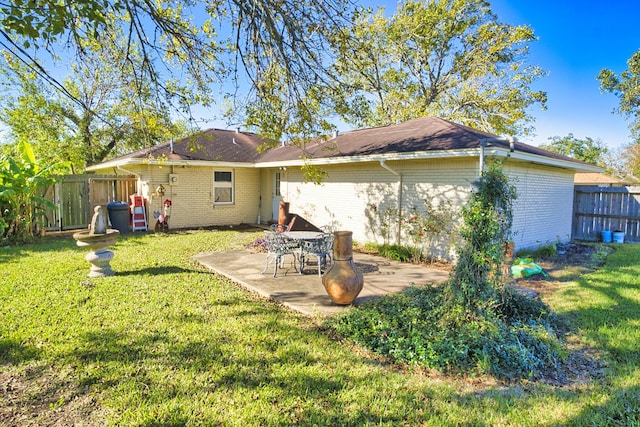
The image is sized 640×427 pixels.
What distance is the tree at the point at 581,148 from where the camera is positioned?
4603 cm

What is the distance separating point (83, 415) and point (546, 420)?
3662 mm

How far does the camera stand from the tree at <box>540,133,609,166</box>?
46031 mm

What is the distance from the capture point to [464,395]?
3.10 metres

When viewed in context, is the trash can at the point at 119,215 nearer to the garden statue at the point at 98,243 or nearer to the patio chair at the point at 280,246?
the garden statue at the point at 98,243

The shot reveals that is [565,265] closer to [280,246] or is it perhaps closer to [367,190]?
[367,190]

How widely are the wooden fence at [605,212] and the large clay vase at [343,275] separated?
12157 mm

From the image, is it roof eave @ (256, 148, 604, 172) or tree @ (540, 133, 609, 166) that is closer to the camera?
roof eave @ (256, 148, 604, 172)

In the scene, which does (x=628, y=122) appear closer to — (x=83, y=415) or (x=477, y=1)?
(x=477, y=1)

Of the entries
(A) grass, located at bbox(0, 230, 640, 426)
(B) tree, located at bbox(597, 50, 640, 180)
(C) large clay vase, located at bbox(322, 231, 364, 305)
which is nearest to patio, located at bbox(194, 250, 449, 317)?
(C) large clay vase, located at bbox(322, 231, 364, 305)

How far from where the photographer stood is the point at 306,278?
6855 millimetres

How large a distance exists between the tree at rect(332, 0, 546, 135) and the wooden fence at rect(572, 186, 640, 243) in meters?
6.94

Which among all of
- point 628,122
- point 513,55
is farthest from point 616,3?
point 628,122

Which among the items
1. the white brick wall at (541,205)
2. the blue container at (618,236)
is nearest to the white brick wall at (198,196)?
the white brick wall at (541,205)

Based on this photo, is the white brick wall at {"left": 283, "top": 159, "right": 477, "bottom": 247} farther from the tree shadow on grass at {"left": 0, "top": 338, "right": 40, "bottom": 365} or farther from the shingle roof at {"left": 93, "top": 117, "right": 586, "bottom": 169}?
the tree shadow on grass at {"left": 0, "top": 338, "right": 40, "bottom": 365}
